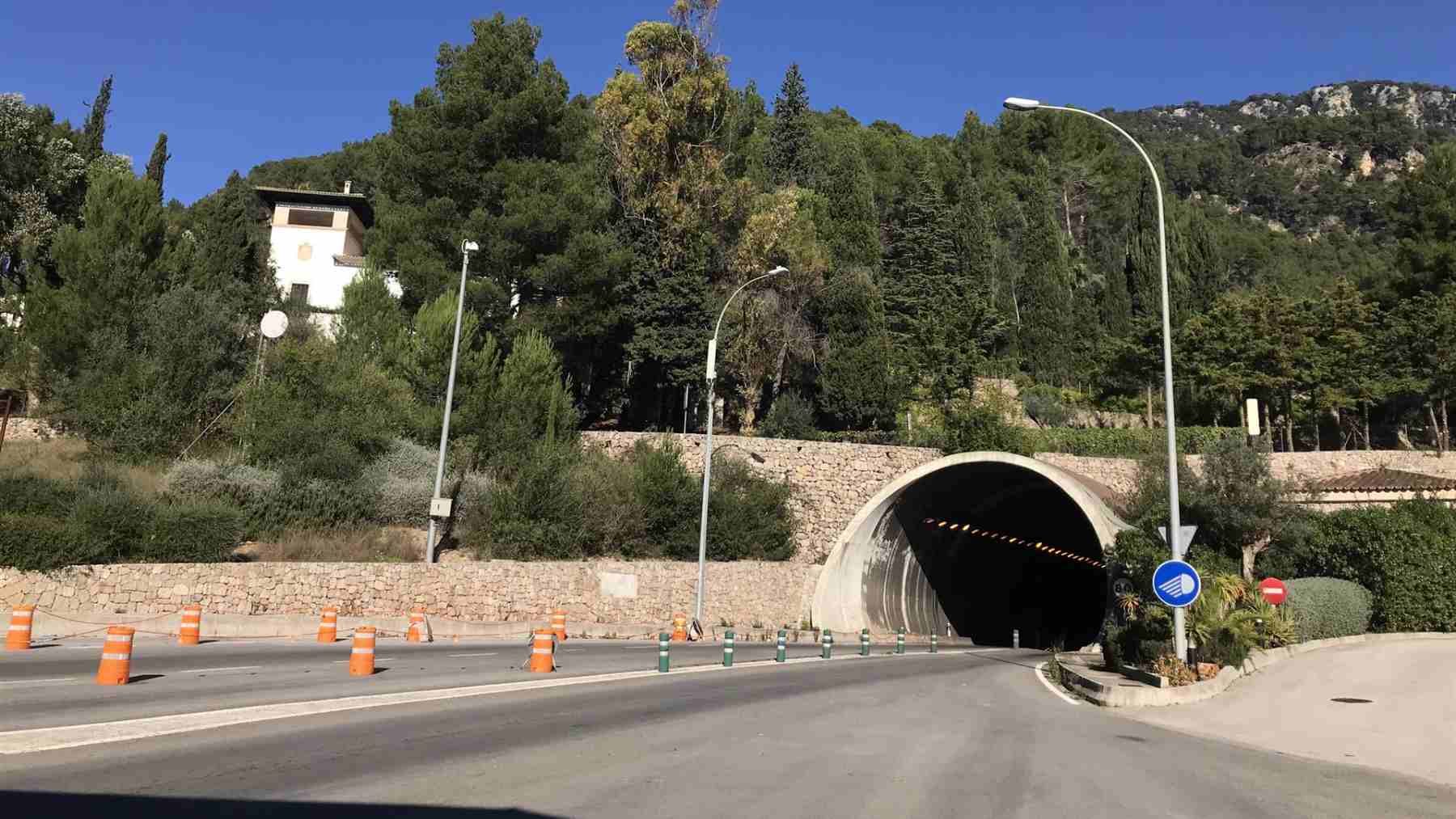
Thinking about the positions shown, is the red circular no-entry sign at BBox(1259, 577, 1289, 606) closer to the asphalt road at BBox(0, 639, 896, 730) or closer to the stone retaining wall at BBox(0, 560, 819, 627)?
the asphalt road at BBox(0, 639, 896, 730)

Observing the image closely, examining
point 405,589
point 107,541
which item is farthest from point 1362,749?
point 107,541

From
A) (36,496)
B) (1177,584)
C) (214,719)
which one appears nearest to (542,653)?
(214,719)

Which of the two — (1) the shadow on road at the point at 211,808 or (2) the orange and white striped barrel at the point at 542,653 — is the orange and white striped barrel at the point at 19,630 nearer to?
(2) the orange and white striped barrel at the point at 542,653

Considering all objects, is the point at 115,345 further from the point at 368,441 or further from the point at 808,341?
the point at 808,341

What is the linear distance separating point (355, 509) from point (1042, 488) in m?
27.9

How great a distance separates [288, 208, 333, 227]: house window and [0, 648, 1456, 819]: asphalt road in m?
55.6

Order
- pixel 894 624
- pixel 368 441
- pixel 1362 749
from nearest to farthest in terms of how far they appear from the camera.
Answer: pixel 1362 749
pixel 368 441
pixel 894 624

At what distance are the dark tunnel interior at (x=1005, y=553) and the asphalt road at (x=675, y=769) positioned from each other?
2599 cm

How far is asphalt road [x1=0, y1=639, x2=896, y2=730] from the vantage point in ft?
33.6

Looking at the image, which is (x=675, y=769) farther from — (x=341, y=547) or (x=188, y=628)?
(x=341, y=547)

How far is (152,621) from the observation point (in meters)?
22.0

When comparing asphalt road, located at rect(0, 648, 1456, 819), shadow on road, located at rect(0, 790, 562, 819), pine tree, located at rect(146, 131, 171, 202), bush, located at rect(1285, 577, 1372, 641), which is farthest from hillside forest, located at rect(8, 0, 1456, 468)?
shadow on road, located at rect(0, 790, 562, 819)

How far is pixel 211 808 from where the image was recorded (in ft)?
19.1

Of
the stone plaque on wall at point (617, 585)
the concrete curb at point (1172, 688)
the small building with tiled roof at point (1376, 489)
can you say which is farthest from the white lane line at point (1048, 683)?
the small building with tiled roof at point (1376, 489)
